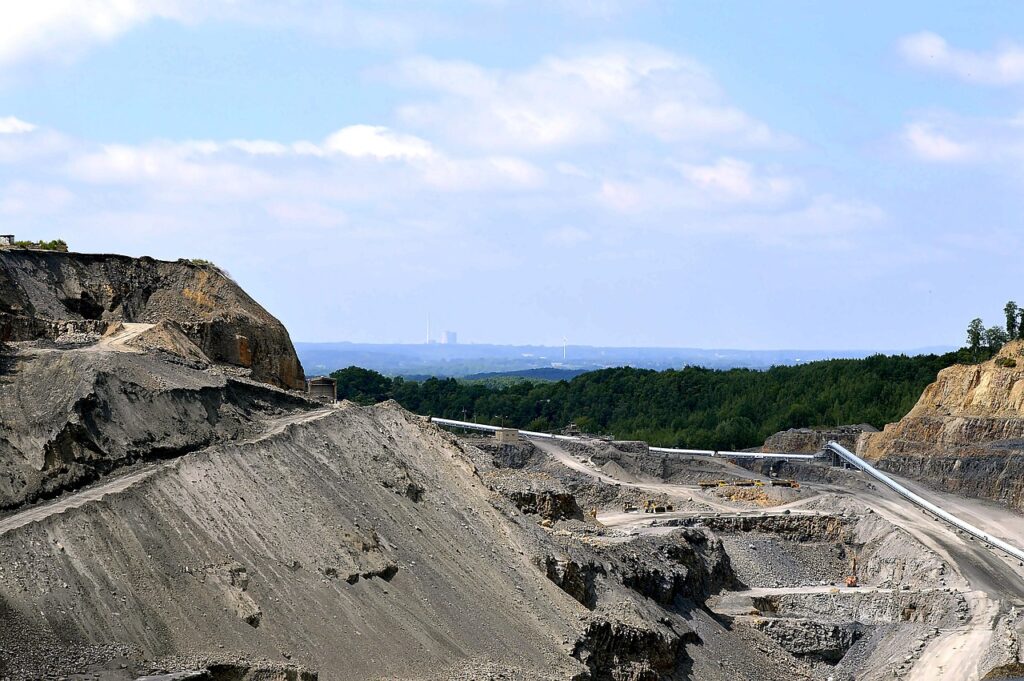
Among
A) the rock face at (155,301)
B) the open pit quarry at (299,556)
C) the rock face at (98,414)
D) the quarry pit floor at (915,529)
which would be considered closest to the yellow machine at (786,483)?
the quarry pit floor at (915,529)

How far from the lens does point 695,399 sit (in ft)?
447

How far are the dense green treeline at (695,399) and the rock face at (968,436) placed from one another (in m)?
18.1

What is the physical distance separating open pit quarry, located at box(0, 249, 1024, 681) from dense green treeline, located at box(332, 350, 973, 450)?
182ft

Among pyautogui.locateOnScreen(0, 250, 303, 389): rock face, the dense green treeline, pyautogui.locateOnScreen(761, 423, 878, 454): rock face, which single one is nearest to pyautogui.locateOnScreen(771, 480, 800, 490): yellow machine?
pyautogui.locateOnScreen(761, 423, 878, 454): rock face

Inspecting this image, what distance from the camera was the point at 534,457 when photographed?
93.7 meters

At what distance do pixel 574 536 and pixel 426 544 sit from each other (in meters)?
11.6

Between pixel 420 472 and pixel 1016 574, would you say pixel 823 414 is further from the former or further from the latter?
pixel 420 472

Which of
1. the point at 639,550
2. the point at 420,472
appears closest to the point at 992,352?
the point at 639,550

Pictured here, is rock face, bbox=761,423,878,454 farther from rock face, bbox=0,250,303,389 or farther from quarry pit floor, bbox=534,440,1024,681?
rock face, bbox=0,250,303,389

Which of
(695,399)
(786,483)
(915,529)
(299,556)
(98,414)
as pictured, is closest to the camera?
(299,556)

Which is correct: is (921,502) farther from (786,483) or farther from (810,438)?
(810,438)

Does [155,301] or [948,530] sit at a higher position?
[155,301]

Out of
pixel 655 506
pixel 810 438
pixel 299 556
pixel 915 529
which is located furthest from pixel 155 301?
pixel 810 438

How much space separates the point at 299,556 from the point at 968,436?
62.8m
